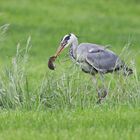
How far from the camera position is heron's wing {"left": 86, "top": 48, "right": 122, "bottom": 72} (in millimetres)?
11922

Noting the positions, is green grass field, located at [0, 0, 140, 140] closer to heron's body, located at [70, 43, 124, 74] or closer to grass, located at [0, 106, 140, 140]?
grass, located at [0, 106, 140, 140]

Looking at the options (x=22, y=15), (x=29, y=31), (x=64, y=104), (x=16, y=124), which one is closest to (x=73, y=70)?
(x=64, y=104)

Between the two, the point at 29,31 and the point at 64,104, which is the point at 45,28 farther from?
the point at 64,104

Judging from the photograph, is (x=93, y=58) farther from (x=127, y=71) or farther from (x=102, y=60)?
(x=127, y=71)

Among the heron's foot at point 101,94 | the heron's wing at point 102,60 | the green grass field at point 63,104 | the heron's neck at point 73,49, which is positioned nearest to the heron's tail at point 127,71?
the green grass field at point 63,104

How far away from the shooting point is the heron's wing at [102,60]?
11922mm

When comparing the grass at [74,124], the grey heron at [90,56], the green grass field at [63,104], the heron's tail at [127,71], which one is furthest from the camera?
the grey heron at [90,56]

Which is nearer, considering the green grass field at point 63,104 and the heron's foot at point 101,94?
the green grass field at point 63,104

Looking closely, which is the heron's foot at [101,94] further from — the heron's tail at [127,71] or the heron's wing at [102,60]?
the heron's wing at [102,60]

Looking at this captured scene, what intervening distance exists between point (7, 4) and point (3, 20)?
2.49 metres

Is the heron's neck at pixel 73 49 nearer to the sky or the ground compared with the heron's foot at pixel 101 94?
nearer to the sky

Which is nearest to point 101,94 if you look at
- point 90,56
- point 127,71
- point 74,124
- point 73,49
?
point 127,71

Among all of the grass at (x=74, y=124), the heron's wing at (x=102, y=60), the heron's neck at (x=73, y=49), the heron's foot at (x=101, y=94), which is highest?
the heron's neck at (x=73, y=49)

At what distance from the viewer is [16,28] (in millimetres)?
24172
